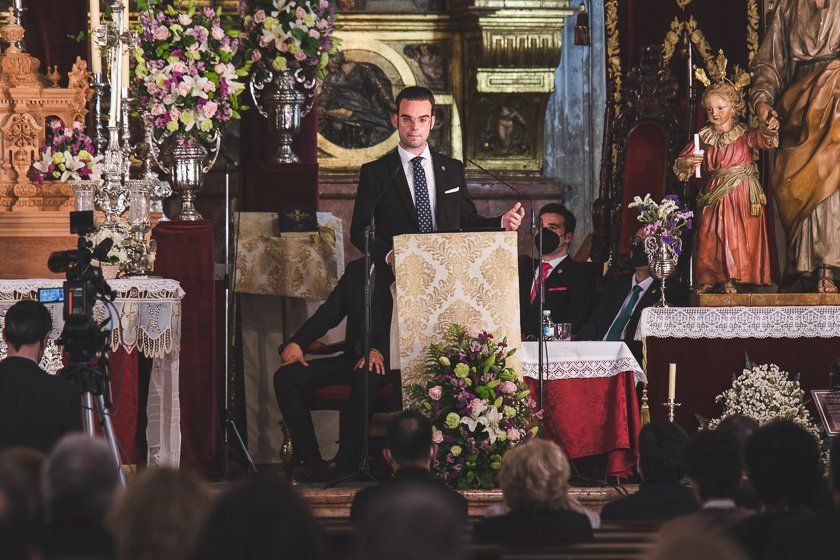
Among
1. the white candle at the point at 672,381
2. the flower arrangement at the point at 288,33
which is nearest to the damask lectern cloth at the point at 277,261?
the flower arrangement at the point at 288,33

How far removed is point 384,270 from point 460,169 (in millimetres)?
647

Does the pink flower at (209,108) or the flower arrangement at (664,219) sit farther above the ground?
the pink flower at (209,108)

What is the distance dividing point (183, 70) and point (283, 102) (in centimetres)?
122

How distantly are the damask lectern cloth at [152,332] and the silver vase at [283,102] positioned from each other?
1.91 metres

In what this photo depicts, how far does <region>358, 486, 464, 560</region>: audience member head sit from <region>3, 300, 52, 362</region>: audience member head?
261 centimetres

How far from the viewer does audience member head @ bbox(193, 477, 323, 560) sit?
257 cm

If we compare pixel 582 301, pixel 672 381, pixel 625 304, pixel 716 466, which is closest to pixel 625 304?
pixel 625 304

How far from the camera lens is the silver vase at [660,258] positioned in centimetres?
792

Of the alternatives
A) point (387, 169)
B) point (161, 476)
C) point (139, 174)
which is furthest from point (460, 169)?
point (161, 476)

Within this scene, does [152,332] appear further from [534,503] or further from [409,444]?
[534,503]

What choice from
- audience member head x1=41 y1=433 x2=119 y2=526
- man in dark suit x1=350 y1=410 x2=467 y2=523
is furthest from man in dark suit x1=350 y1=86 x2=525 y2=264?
audience member head x1=41 y1=433 x2=119 y2=526

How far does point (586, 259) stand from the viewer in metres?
9.88

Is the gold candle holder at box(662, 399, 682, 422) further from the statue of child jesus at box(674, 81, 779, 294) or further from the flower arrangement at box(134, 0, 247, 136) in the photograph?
the flower arrangement at box(134, 0, 247, 136)

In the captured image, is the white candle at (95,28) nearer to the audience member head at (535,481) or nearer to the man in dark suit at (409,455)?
the man in dark suit at (409,455)
